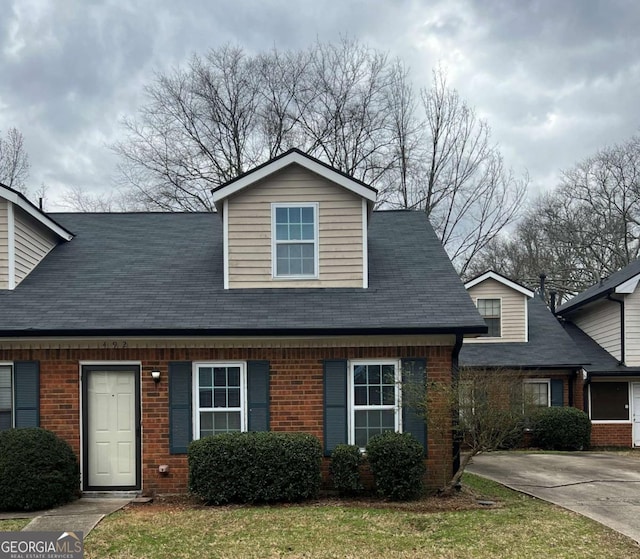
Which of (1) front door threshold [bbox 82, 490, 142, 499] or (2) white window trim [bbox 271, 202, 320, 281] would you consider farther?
(2) white window trim [bbox 271, 202, 320, 281]

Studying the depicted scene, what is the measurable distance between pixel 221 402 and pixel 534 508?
4.86 metres

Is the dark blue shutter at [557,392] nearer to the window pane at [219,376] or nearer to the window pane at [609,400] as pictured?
the window pane at [609,400]

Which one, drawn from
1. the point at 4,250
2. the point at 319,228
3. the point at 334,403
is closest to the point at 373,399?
the point at 334,403

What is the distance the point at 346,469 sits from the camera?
9367 mm

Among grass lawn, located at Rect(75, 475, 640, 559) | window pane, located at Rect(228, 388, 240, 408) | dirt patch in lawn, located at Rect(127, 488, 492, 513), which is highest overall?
window pane, located at Rect(228, 388, 240, 408)

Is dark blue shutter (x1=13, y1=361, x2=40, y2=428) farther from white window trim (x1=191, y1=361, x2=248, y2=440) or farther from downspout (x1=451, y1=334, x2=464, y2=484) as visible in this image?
downspout (x1=451, y1=334, x2=464, y2=484)

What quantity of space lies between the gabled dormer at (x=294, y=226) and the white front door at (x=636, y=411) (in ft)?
37.1

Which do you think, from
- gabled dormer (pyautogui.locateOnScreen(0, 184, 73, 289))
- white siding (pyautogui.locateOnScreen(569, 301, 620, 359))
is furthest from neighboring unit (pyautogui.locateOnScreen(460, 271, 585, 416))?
gabled dormer (pyautogui.locateOnScreen(0, 184, 73, 289))

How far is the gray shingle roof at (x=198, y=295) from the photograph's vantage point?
9.73 metres

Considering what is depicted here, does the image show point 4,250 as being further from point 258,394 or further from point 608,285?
point 608,285

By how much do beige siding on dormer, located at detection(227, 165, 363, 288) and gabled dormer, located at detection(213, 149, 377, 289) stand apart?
0.02 m

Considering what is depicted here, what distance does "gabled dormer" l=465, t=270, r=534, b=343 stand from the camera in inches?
759

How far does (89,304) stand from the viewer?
1034 centimetres

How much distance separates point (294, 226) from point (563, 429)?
1034cm
